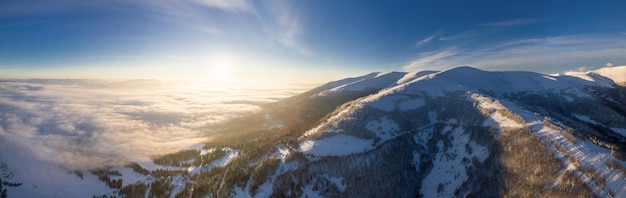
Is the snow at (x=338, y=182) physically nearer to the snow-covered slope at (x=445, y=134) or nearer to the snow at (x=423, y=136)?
the snow-covered slope at (x=445, y=134)

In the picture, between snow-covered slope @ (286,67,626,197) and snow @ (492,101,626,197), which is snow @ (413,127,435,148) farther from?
snow @ (492,101,626,197)

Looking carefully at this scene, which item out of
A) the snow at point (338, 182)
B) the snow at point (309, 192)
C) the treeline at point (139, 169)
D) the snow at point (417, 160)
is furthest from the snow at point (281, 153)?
the treeline at point (139, 169)

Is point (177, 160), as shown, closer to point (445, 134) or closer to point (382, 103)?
point (382, 103)

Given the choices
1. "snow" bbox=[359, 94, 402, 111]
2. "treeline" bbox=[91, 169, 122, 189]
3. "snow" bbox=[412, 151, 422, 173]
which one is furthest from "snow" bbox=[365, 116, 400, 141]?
"treeline" bbox=[91, 169, 122, 189]

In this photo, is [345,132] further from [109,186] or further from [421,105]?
[109,186]

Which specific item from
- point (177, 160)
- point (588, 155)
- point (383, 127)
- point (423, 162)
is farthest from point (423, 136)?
point (177, 160)

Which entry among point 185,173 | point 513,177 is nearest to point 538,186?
point 513,177
